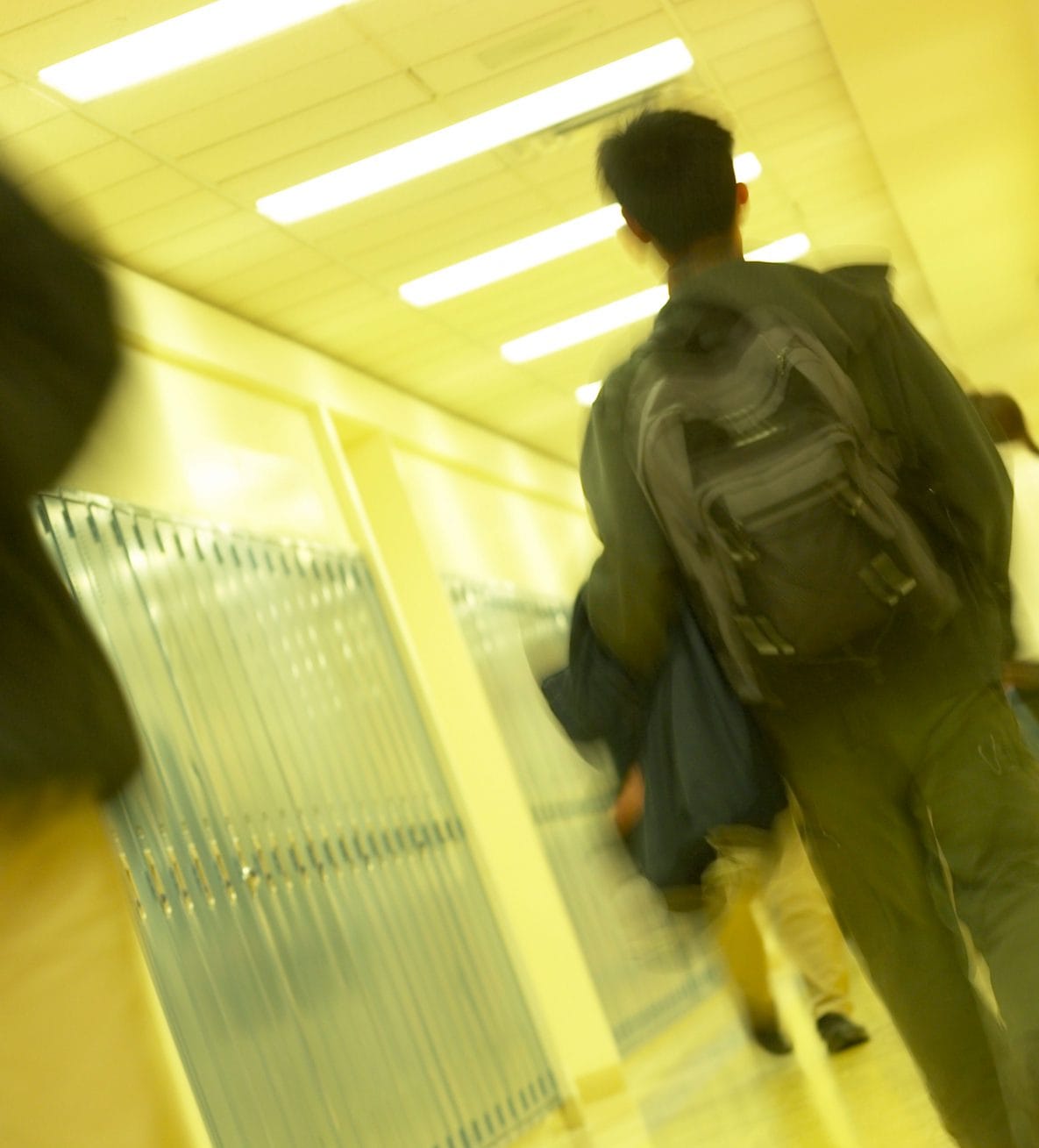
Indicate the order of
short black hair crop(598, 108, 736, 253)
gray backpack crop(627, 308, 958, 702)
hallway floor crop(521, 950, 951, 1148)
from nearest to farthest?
gray backpack crop(627, 308, 958, 702)
short black hair crop(598, 108, 736, 253)
hallway floor crop(521, 950, 951, 1148)

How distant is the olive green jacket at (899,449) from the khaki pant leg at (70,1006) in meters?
0.94

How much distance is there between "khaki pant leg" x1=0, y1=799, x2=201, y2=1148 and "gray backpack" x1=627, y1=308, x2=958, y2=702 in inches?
35.6

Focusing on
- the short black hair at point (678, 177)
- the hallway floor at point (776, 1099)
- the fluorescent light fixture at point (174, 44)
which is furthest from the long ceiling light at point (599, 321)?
the short black hair at point (678, 177)

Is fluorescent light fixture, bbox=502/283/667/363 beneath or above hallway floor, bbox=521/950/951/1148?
above

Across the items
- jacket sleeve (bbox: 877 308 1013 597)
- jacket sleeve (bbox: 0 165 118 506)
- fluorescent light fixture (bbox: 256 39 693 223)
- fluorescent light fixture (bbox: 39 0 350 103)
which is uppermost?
fluorescent light fixture (bbox: 39 0 350 103)

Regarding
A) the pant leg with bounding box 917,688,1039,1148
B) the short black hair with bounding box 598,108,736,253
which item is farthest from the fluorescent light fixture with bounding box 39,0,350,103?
the pant leg with bounding box 917,688,1039,1148

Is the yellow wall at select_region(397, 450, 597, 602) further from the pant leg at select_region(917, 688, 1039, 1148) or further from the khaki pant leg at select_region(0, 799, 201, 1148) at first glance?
the khaki pant leg at select_region(0, 799, 201, 1148)

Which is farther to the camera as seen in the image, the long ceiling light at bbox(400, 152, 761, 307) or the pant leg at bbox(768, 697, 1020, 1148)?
the long ceiling light at bbox(400, 152, 761, 307)

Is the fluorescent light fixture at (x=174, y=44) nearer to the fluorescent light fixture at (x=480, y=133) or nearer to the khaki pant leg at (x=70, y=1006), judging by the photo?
the fluorescent light fixture at (x=480, y=133)

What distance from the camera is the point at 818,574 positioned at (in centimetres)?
188

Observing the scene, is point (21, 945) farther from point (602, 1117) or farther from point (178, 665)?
point (602, 1117)

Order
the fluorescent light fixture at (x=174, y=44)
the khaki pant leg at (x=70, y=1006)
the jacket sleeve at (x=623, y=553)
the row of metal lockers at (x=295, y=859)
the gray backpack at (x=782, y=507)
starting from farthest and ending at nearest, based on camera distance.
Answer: the fluorescent light fixture at (x=174, y=44), the row of metal lockers at (x=295, y=859), the jacket sleeve at (x=623, y=553), the gray backpack at (x=782, y=507), the khaki pant leg at (x=70, y=1006)

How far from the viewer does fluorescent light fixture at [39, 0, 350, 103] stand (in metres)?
4.96

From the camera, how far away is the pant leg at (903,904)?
6.30 ft
